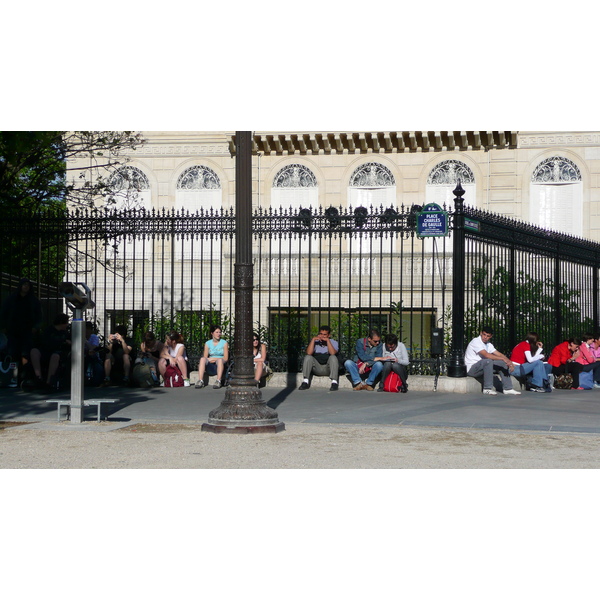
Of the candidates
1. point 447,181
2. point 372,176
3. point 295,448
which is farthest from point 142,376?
point 447,181

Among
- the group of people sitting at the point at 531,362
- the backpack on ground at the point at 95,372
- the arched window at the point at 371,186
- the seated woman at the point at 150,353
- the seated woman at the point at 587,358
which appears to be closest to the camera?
→ the group of people sitting at the point at 531,362

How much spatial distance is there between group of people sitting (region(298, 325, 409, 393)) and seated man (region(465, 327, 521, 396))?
3.70 feet

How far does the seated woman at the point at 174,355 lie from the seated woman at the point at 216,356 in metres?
0.31

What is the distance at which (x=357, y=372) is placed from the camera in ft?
51.5

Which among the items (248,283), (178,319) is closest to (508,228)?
(178,319)

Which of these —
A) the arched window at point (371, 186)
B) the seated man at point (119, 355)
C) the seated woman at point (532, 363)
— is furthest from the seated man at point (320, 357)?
the arched window at point (371, 186)

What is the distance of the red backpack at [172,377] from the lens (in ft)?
52.7

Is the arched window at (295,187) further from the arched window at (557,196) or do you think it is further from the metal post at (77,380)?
the metal post at (77,380)

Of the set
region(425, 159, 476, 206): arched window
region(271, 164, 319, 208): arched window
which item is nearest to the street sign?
region(425, 159, 476, 206): arched window

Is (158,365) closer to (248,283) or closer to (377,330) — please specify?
(377,330)

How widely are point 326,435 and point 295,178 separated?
18847 mm

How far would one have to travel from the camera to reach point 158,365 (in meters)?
16.2

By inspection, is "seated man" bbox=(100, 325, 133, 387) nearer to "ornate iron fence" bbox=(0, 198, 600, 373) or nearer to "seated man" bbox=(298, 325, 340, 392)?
"ornate iron fence" bbox=(0, 198, 600, 373)

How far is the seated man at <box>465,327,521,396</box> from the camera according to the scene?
15.3 metres
